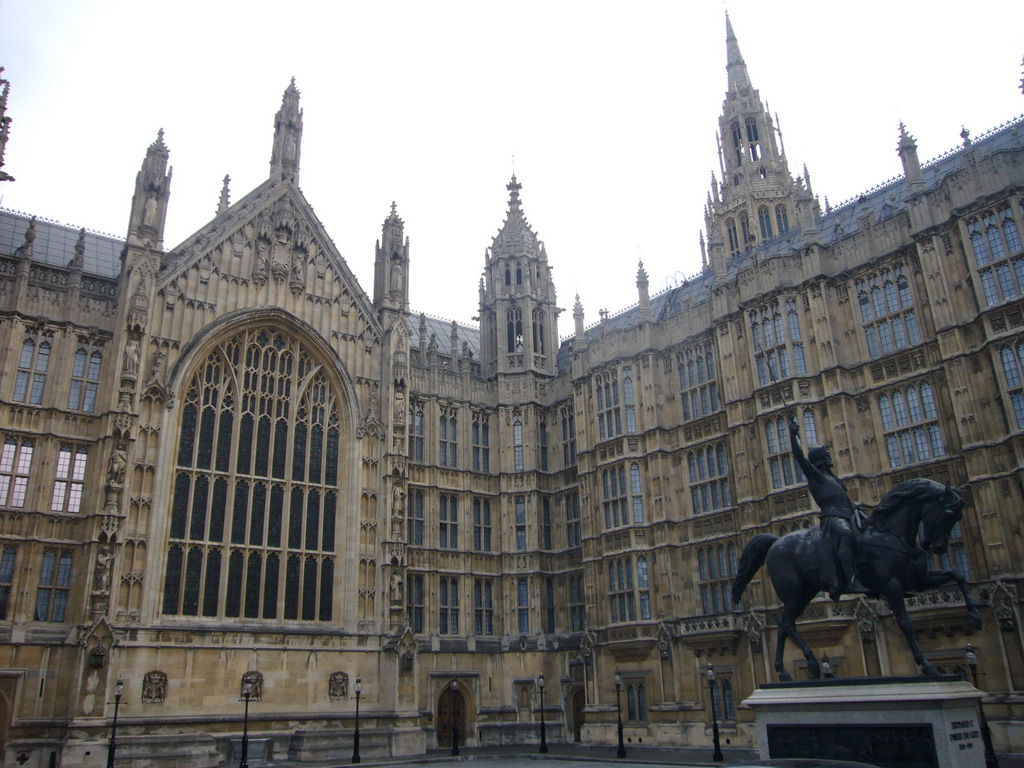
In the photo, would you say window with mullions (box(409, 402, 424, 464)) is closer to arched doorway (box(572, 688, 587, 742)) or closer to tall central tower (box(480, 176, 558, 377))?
tall central tower (box(480, 176, 558, 377))

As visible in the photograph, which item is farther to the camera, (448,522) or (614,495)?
(448,522)

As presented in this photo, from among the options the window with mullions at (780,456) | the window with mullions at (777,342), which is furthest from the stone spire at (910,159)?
the window with mullions at (780,456)

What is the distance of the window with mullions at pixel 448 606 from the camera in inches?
1610

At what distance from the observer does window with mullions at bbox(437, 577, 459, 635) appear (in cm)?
4091

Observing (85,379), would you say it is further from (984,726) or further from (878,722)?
(984,726)

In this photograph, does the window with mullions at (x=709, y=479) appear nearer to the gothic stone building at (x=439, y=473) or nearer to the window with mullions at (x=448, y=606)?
the gothic stone building at (x=439, y=473)

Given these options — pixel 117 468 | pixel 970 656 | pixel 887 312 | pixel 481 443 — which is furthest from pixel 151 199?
pixel 970 656

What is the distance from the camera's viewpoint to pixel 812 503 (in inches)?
1276

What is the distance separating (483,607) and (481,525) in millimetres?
4061

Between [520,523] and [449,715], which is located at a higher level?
[520,523]

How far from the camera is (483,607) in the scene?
42281 mm

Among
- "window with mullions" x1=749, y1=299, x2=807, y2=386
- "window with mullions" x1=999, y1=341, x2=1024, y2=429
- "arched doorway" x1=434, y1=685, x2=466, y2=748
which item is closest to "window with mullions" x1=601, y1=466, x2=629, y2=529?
"window with mullions" x1=749, y1=299, x2=807, y2=386

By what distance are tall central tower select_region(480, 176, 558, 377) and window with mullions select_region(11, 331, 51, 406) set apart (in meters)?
21.9

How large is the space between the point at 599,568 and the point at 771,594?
9.02m
